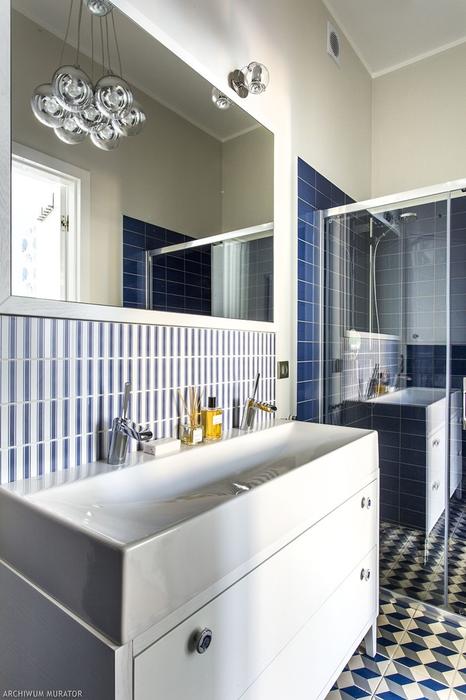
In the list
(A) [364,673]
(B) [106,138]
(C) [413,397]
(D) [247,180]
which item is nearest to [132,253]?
(B) [106,138]

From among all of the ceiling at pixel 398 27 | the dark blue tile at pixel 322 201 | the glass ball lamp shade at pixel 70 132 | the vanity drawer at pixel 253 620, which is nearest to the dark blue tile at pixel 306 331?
the dark blue tile at pixel 322 201

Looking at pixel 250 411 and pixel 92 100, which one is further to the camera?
pixel 250 411

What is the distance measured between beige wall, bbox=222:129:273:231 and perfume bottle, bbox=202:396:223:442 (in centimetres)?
68

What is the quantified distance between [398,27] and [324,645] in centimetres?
305

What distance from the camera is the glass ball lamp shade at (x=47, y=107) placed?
102 centimetres

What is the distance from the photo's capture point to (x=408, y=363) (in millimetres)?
2023

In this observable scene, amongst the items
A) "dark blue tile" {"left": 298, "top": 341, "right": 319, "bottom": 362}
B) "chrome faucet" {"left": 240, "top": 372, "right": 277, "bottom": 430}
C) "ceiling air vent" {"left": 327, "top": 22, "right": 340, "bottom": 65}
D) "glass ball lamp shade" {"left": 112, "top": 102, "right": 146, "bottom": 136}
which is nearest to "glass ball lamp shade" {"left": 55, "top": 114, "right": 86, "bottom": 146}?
"glass ball lamp shade" {"left": 112, "top": 102, "right": 146, "bottom": 136}

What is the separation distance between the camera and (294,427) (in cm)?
165

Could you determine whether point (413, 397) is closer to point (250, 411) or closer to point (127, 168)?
point (250, 411)

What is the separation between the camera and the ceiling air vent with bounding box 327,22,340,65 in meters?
2.31

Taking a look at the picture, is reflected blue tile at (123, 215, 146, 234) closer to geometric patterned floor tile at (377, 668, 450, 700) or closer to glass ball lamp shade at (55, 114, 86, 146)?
glass ball lamp shade at (55, 114, 86, 146)

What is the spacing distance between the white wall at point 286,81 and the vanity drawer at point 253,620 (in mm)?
763

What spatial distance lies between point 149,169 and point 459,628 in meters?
2.11

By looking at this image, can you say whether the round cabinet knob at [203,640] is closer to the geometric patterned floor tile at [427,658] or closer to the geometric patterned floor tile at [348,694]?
the geometric patterned floor tile at [348,694]
